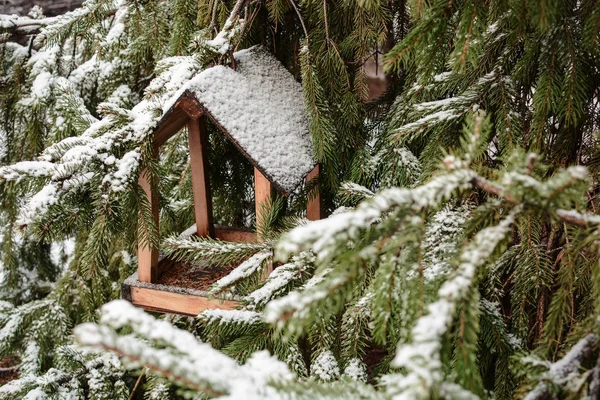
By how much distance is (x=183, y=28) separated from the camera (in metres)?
1.89

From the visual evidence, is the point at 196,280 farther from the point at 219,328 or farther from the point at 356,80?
the point at 356,80

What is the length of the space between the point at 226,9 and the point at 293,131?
0.56m

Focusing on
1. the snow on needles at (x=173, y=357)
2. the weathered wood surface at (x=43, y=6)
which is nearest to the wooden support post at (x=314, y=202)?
the snow on needles at (x=173, y=357)

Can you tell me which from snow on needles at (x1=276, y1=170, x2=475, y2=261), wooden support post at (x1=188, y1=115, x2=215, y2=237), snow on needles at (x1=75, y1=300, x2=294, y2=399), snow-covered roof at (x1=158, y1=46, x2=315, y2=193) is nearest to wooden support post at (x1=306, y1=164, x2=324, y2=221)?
snow-covered roof at (x1=158, y1=46, x2=315, y2=193)

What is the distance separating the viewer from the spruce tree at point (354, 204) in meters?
0.68

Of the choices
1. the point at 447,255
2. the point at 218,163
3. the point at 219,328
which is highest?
the point at 218,163

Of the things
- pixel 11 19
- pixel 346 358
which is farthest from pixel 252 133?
pixel 11 19

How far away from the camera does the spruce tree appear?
2.24ft

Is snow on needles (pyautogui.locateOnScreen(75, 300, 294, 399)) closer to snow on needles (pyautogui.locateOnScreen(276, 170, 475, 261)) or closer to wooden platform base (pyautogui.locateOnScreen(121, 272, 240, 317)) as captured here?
snow on needles (pyautogui.locateOnScreen(276, 170, 475, 261))

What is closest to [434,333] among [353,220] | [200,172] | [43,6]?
[353,220]

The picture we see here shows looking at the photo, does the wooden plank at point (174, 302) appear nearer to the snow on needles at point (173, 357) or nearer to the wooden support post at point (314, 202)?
the wooden support post at point (314, 202)

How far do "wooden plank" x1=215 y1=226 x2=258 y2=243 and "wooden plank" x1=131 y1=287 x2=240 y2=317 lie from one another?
45cm

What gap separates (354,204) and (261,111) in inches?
18.5

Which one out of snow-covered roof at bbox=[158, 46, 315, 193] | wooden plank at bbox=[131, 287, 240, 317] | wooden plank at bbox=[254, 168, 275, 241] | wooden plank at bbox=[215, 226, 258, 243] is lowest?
wooden plank at bbox=[131, 287, 240, 317]
